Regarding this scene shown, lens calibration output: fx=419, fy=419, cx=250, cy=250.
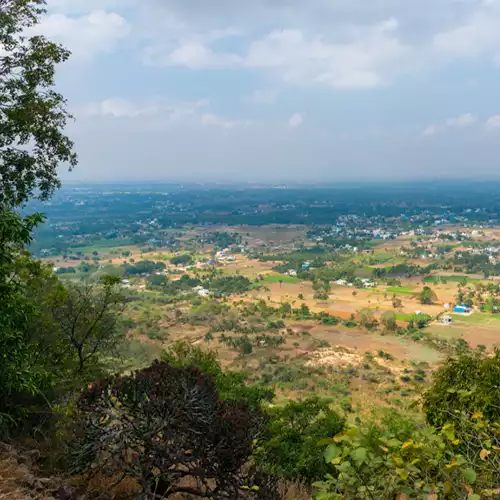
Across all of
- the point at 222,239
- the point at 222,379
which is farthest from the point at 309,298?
the point at 222,239

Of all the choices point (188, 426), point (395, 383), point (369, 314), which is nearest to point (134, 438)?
point (188, 426)

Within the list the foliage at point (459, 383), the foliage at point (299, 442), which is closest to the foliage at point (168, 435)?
the foliage at point (299, 442)

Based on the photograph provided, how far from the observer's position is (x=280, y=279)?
191 feet

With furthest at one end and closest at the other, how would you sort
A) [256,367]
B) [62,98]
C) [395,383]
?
1. [256,367]
2. [395,383]
3. [62,98]

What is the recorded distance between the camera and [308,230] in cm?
10125

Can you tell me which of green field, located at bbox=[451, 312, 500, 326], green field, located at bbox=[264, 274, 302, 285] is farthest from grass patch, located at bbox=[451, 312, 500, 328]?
green field, located at bbox=[264, 274, 302, 285]

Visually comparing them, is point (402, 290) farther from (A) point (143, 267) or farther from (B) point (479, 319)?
(A) point (143, 267)

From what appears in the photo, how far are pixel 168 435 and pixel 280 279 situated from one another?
5559 cm

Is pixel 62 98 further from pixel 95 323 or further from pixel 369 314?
pixel 369 314

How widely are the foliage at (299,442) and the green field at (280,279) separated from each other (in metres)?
46.7

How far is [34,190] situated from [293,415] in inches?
279

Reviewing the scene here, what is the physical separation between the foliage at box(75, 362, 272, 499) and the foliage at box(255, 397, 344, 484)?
10.1ft

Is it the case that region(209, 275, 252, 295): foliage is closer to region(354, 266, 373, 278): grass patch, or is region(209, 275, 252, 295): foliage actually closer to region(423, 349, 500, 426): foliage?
region(354, 266, 373, 278): grass patch

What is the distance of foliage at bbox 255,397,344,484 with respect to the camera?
271 inches
